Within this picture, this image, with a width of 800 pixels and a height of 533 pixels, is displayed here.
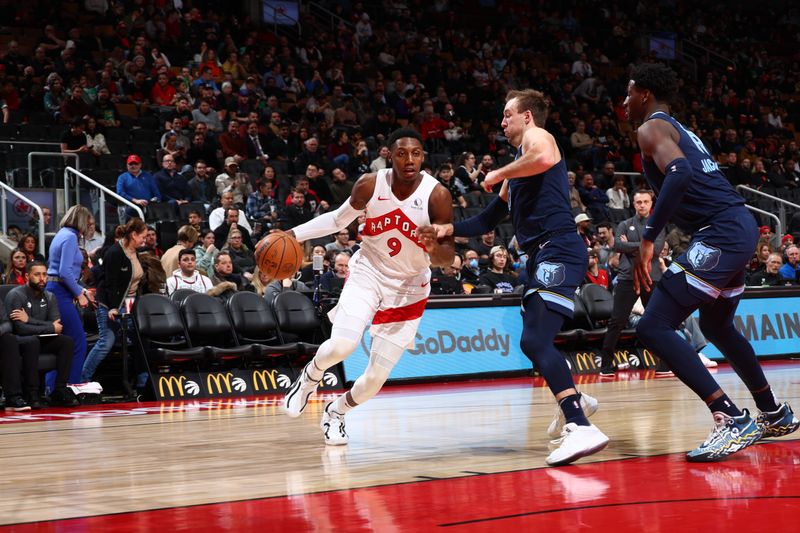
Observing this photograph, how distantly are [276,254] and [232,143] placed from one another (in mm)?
10626

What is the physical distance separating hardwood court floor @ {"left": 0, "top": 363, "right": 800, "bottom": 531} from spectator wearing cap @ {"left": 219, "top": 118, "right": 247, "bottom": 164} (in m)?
8.52

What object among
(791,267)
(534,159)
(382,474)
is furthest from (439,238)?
(791,267)

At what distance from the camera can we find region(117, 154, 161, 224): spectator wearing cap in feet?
49.5

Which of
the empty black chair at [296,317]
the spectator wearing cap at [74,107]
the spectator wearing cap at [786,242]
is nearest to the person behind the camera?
the empty black chair at [296,317]

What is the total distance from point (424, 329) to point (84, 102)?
7.57m

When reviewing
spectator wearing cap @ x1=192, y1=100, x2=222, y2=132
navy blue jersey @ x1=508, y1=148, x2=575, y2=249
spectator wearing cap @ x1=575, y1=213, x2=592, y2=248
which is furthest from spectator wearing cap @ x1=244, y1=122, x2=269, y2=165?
navy blue jersey @ x1=508, y1=148, x2=575, y2=249

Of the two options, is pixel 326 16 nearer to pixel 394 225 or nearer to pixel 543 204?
pixel 394 225

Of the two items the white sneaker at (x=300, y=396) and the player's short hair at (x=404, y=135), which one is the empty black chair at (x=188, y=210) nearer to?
the white sneaker at (x=300, y=396)

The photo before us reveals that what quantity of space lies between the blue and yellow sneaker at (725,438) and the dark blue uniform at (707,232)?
65 cm

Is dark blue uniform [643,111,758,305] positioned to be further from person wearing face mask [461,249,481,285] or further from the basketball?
person wearing face mask [461,249,481,285]

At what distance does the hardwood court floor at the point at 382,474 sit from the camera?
4.31 metres

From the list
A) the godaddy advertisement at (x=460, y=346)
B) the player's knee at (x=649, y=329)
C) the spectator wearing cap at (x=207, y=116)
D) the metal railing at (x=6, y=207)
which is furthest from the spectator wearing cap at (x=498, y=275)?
the player's knee at (x=649, y=329)

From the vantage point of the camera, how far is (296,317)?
38.9 feet

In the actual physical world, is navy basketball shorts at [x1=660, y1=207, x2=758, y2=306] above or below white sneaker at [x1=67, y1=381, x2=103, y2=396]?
above
